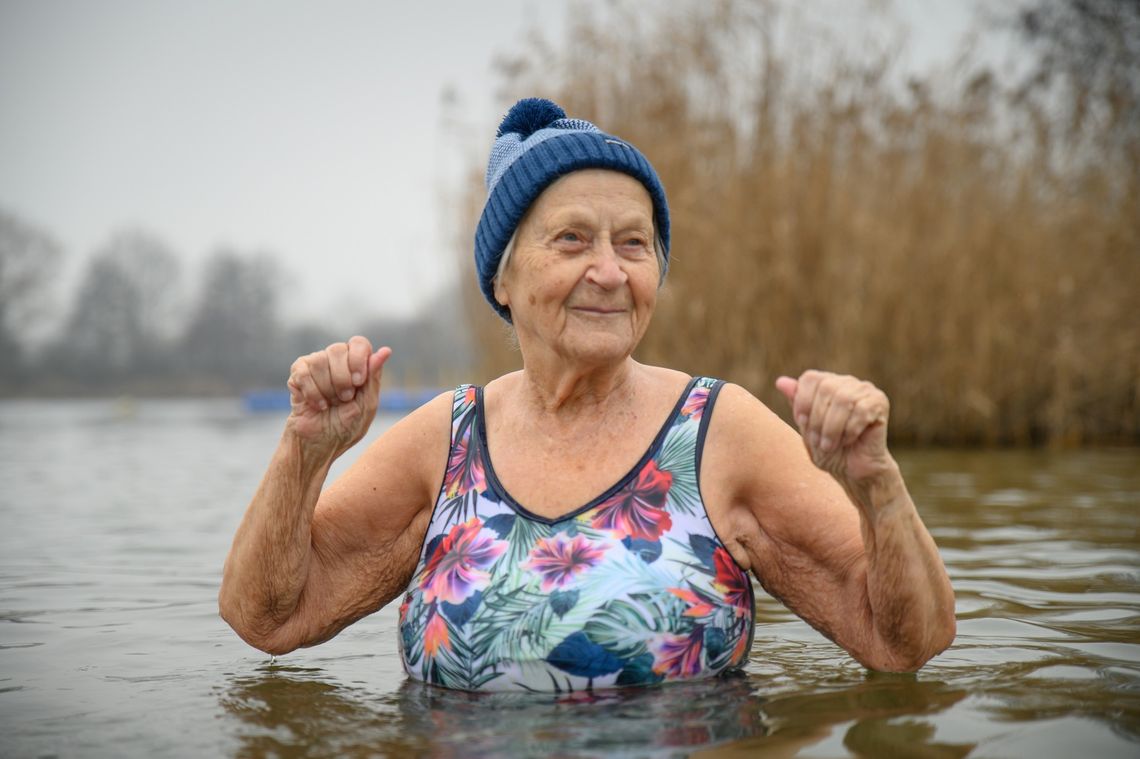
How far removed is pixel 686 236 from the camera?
971 cm

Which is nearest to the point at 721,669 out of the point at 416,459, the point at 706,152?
the point at 416,459

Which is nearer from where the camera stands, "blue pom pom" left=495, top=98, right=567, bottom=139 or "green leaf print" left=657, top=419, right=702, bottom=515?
"green leaf print" left=657, top=419, right=702, bottom=515

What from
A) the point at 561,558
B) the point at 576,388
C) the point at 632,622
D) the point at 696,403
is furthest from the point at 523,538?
the point at 696,403

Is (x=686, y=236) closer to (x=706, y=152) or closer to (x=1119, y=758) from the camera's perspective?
(x=706, y=152)

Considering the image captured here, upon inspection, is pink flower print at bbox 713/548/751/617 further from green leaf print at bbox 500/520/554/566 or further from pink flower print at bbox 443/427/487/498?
pink flower print at bbox 443/427/487/498

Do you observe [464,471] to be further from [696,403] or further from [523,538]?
[696,403]

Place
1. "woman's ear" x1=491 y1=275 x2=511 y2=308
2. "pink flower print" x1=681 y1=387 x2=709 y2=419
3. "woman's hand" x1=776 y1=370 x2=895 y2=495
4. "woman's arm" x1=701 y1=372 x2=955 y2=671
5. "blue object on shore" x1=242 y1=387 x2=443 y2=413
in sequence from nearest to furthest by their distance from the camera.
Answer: "woman's hand" x1=776 y1=370 x2=895 y2=495
"woman's arm" x1=701 y1=372 x2=955 y2=671
"pink flower print" x1=681 y1=387 x2=709 y2=419
"woman's ear" x1=491 y1=275 x2=511 y2=308
"blue object on shore" x1=242 y1=387 x2=443 y2=413

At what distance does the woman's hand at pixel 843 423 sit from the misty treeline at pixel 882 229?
7.09 metres

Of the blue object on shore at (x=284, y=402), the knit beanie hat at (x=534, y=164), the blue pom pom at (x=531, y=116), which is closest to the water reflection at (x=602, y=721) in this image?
the knit beanie hat at (x=534, y=164)

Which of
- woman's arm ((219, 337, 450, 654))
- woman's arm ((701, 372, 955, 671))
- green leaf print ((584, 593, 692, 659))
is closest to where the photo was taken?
woman's arm ((701, 372, 955, 671))

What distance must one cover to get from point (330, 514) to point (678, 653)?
0.96 m

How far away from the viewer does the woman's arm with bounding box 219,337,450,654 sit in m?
2.77

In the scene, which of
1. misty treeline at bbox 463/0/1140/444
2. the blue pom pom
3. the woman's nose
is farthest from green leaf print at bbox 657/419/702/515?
misty treeline at bbox 463/0/1140/444

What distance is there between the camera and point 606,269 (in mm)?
2828
